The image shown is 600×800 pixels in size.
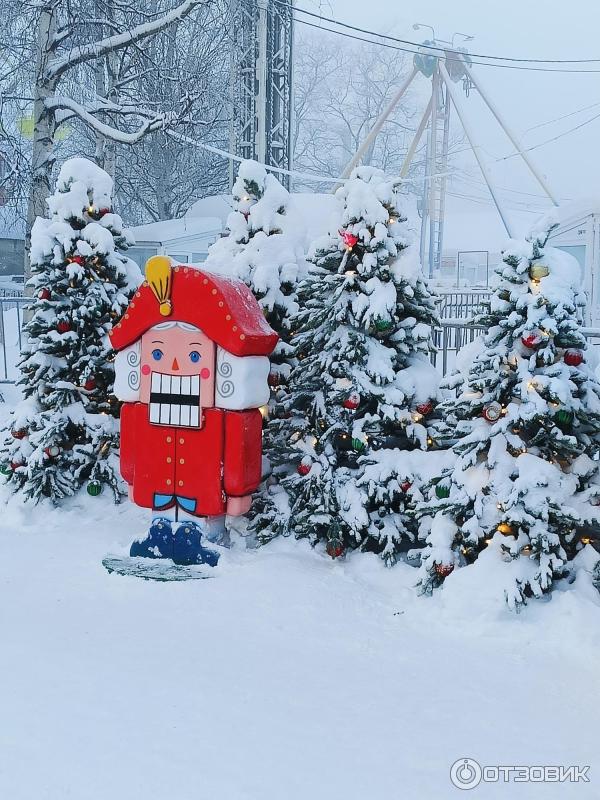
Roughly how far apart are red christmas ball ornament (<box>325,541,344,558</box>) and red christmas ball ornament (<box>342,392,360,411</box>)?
933 mm

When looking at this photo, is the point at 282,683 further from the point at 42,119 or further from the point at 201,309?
the point at 42,119

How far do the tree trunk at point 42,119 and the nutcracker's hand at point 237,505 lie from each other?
24.2 feet

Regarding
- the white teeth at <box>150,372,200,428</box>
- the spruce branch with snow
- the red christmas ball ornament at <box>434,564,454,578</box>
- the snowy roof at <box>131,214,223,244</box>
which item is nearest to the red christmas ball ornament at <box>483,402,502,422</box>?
the red christmas ball ornament at <box>434,564,454,578</box>

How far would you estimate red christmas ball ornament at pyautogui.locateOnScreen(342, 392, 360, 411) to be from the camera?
5.55 m

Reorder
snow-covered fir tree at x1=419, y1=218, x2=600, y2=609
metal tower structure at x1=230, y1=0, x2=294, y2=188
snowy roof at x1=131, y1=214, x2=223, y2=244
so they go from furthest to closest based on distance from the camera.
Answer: snowy roof at x1=131, y1=214, x2=223, y2=244
metal tower structure at x1=230, y1=0, x2=294, y2=188
snow-covered fir tree at x1=419, y1=218, x2=600, y2=609

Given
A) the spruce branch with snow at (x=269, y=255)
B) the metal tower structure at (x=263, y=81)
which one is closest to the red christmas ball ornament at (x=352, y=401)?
the spruce branch with snow at (x=269, y=255)

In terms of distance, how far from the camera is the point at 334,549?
5.54m

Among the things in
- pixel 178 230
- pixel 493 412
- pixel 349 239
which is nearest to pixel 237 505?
pixel 493 412

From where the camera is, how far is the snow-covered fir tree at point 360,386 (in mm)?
5531

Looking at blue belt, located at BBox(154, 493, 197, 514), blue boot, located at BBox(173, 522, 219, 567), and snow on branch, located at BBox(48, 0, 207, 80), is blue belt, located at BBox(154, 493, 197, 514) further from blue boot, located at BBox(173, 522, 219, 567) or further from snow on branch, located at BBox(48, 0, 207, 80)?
snow on branch, located at BBox(48, 0, 207, 80)

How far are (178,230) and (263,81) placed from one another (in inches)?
280

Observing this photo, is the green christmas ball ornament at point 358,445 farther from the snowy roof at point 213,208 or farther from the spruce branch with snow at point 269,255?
the snowy roof at point 213,208

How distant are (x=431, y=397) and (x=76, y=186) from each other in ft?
11.5

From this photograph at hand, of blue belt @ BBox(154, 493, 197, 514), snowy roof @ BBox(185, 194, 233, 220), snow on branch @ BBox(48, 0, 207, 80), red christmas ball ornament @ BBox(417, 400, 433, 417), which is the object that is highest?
snow on branch @ BBox(48, 0, 207, 80)
